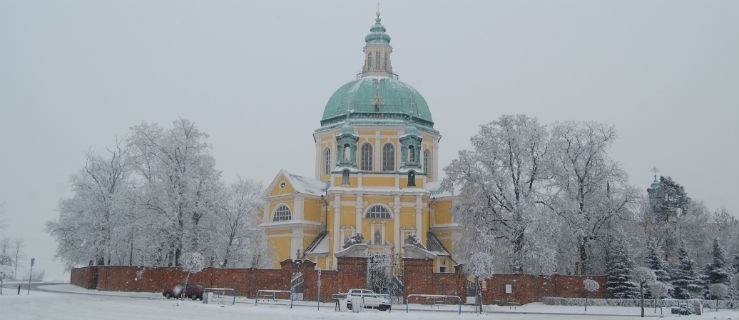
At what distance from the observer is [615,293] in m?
35.7

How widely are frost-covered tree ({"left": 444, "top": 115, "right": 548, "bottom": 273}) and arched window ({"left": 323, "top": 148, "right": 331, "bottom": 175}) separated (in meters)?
21.8

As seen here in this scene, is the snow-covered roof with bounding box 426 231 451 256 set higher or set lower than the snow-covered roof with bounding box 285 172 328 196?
lower

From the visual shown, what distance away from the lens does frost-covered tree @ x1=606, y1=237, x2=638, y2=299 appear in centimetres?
3522

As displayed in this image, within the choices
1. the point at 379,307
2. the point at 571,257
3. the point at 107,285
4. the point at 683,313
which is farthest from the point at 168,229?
the point at 683,313

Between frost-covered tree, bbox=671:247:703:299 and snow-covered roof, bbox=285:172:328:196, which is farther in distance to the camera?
snow-covered roof, bbox=285:172:328:196

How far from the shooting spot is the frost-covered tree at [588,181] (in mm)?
40406

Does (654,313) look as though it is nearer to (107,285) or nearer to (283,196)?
(107,285)

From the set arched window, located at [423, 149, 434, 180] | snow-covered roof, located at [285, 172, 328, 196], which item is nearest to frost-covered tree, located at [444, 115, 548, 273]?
snow-covered roof, located at [285, 172, 328, 196]

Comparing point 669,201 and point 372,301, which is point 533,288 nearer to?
point 372,301

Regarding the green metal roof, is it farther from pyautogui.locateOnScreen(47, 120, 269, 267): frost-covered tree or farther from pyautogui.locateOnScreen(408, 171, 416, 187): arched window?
pyautogui.locateOnScreen(47, 120, 269, 267): frost-covered tree

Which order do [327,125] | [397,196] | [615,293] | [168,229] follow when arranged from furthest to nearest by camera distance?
[327,125] < [397,196] < [168,229] < [615,293]

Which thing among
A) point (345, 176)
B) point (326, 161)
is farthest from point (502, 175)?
point (326, 161)

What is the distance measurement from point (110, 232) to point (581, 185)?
28.3 meters

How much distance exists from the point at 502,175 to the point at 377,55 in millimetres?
29089
